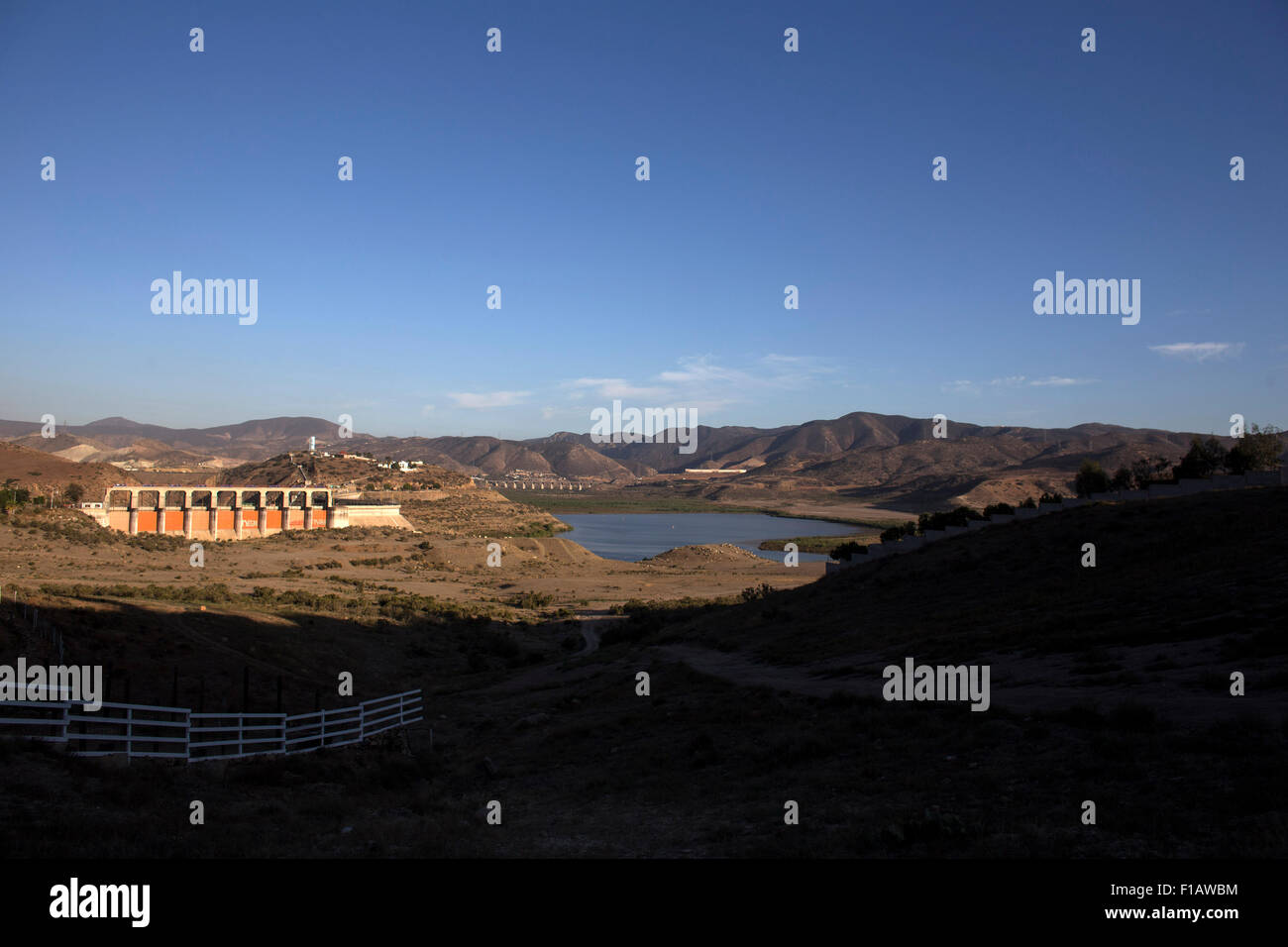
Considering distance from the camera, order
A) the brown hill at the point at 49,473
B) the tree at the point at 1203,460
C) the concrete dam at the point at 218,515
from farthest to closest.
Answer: the brown hill at the point at 49,473 < the concrete dam at the point at 218,515 < the tree at the point at 1203,460

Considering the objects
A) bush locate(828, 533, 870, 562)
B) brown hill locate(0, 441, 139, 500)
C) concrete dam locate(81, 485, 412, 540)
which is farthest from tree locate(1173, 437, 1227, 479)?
brown hill locate(0, 441, 139, 500)

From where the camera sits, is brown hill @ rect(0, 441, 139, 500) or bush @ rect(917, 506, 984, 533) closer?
bush @ rect(917, 506, 984, 533)

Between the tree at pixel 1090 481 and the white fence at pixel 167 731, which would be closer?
the white fence at pixel 167 731

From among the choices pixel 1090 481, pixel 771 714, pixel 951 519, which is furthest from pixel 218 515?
pixel 771 714

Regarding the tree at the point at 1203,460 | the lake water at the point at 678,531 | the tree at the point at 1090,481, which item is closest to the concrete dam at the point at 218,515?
the lake water at the point at 678,531

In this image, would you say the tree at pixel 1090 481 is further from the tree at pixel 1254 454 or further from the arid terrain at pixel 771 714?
the arid terrain at pixel 771 714

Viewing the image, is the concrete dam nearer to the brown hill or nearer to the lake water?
the brown hill
